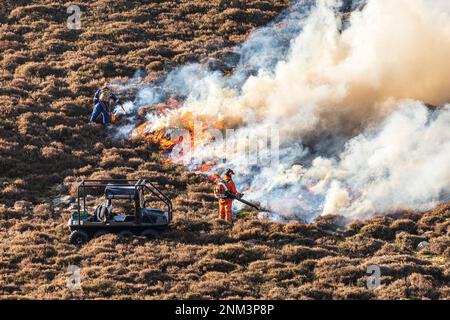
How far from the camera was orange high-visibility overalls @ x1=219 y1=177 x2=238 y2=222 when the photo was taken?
30.4 m

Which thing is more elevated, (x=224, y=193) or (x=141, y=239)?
(x=224, y=193)

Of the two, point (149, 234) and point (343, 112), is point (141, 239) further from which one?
point (343, 112)

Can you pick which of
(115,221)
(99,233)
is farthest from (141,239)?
(99,233)

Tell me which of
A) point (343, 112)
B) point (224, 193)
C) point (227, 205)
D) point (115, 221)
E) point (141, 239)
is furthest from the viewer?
point (343, 112)

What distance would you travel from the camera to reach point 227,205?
100ft

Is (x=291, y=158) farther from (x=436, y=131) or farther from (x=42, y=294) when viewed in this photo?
(x=42, y=294)

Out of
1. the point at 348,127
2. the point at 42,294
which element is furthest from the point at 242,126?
the point at 42,294

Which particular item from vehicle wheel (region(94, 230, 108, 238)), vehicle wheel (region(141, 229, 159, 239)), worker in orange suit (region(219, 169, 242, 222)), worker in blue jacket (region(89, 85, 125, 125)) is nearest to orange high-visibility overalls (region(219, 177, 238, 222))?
worker in orange suit (region(219, 169, 242, 222))

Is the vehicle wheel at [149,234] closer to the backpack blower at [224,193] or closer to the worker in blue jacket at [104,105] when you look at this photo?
the backpack blower at [224,193]

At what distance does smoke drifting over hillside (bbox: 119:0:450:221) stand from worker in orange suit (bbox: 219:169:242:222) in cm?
150

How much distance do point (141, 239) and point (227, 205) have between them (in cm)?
330

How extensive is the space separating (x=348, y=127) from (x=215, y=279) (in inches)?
432

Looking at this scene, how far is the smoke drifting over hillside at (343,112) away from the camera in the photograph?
102 feet

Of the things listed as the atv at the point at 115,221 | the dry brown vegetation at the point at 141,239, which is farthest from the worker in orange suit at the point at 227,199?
the atv at the point at 115,221
